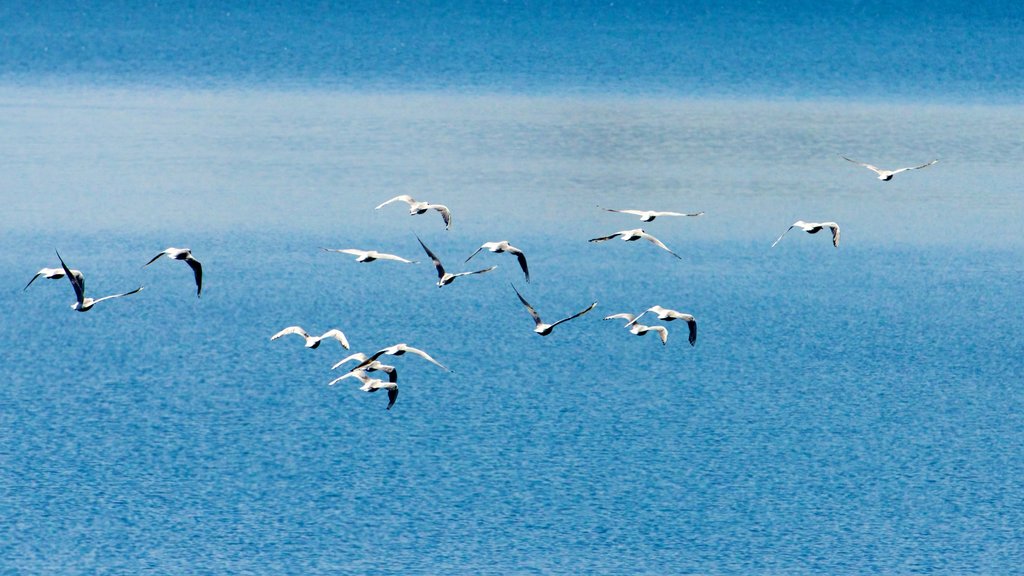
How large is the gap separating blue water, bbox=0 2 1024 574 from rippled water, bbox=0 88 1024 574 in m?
0.19

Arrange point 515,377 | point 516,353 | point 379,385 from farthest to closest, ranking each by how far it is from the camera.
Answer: point 516,353, point 515,377, point 379,385

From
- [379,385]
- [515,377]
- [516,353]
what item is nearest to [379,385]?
[379,385]

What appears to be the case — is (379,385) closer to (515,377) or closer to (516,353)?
(515,377)

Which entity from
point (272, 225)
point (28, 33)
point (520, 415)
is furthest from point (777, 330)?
point (28, 33)

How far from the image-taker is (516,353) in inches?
2559

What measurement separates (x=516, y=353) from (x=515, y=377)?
4.62 m

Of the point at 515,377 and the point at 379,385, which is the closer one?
the point at 379,385

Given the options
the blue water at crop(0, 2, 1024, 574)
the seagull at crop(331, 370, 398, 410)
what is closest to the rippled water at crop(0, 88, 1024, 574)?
the blue water at crop(0, 2, 1024, 574)

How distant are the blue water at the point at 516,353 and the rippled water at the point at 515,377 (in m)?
0.19

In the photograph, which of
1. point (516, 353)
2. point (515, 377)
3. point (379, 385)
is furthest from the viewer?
point (516, 353)

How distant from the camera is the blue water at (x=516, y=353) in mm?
44594

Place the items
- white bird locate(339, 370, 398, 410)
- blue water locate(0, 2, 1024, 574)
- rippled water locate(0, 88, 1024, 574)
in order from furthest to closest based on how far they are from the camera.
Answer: blue water locate(0, 2, 1024, 574), rippled water locate(0, 88, 1024, 574), white bird locate(339, 370, 398, 410)

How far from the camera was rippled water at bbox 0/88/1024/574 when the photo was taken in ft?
145

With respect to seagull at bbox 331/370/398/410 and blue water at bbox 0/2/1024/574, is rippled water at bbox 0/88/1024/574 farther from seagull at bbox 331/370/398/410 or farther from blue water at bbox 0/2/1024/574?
seagull at bbox 331/370/398/410
